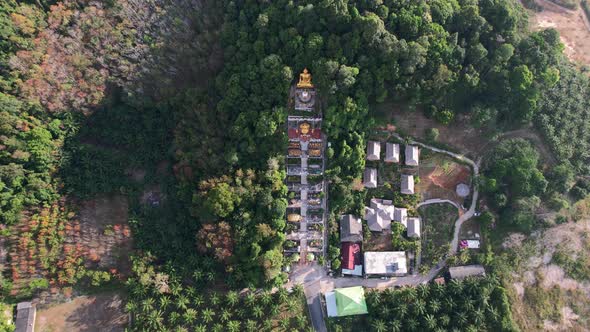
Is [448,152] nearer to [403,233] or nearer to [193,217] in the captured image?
[403,233]

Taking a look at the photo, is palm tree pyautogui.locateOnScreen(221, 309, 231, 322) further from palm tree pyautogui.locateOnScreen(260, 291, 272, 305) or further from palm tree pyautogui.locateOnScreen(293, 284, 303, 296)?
palm tree pyautogui.locateOnScreen(293, 284, 303, 296)

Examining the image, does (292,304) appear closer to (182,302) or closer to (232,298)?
(232,298)

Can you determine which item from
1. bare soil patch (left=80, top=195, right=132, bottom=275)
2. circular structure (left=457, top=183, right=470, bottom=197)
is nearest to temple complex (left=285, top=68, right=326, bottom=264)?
circular structure (left=457, top=183, right=470, bottom=197)

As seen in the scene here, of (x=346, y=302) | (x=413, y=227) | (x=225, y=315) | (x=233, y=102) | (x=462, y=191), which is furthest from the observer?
(x=462, y=191)


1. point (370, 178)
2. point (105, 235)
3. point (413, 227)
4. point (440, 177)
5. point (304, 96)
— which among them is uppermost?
point (304, 96)

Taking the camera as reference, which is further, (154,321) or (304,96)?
(304,96)

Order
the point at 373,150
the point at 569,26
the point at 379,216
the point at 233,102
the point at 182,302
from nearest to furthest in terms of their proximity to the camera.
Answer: the point at 182,302 < the point at 233,102 < the point at 379,216 < the point at 373,150 < the point at 569,26

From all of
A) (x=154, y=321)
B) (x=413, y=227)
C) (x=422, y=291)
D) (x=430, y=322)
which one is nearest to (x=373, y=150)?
(x=413, y=227)

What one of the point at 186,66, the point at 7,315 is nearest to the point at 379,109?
the point at 186,66
